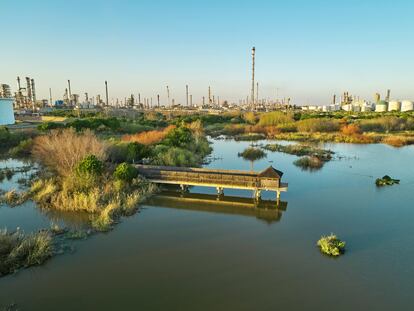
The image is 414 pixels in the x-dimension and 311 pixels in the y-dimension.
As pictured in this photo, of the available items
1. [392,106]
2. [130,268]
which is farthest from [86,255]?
[392,106]

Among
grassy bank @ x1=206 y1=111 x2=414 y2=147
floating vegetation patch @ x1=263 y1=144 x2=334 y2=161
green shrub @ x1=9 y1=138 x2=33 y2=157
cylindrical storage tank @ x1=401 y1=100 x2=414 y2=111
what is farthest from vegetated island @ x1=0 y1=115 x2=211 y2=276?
cylindrical storage tank @ x1=401 y1=100 x2=414 y2=111

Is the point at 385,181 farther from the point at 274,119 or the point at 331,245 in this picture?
the point at 274,119

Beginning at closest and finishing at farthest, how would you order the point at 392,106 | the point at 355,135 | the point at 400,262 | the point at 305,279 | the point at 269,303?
the point at 269,303 < the point at 305,279 < the point at 400,262 < the point at 355,135 < the point at 392,106

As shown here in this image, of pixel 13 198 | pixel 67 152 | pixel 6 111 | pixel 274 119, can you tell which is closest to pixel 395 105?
pixel 274 119

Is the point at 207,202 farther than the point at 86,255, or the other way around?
the point at 207,202

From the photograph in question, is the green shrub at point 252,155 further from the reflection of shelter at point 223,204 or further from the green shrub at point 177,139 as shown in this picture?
the reflection of shelter at point 223,204

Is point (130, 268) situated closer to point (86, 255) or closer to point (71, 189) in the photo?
point (86, 255)

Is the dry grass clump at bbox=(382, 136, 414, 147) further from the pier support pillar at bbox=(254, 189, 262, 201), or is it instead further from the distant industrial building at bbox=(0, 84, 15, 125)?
the distant industrial building at bbox=(0, 84, 15, 125)
